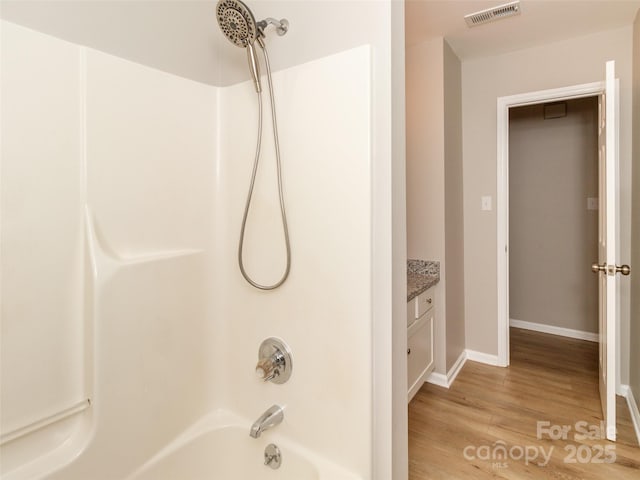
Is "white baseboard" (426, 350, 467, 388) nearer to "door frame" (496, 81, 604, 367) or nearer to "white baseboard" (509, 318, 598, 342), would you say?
"door frame" (496, 81, 604, 367)

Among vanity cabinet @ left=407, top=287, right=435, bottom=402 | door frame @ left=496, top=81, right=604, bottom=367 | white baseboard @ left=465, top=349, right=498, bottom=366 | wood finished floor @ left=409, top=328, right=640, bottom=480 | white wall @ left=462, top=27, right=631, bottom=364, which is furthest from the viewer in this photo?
white baseboard @ left=465, top=349, right=498, bottom=366

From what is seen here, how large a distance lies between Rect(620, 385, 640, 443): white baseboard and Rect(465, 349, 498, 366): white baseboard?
786 mm

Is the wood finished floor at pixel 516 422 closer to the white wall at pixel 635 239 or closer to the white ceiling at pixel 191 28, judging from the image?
the white wall at pixel 635 239

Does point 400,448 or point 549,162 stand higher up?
point 549,162

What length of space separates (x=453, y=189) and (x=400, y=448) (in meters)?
1.99

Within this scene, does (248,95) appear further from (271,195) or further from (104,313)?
(104,313)

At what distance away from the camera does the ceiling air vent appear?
2.09 metres

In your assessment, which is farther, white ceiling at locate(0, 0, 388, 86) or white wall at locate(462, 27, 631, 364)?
white wall at locate(462, 27, 631, 364)

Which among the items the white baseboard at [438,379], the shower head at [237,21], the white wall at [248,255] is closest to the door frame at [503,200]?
the white baseboard at [438,379]

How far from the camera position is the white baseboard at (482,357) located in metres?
2.86

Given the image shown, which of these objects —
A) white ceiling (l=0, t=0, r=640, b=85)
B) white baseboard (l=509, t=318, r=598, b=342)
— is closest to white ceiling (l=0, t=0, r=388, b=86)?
white ceiling (l=0, t=0, r=640, b=85)

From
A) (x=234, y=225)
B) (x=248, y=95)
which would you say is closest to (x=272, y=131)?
(x=248, y=95)

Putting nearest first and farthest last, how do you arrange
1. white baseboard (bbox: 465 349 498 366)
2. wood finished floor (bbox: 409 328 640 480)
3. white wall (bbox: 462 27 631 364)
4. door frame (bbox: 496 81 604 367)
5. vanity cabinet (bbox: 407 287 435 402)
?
wood finished floor (bbox: 409 328 640 480), vanity cabinet (bbox: 407 287 435 402), white wall (bbox: 462 27 631 364), door frame (bbox: 496 81 604 367), white baseboard (bbox: 465 349 498 366)

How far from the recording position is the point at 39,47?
1.00 metres
